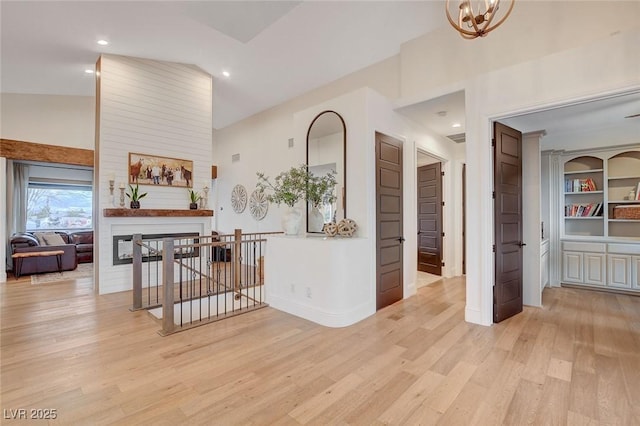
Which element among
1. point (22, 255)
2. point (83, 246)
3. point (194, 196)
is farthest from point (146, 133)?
point (83, 246)

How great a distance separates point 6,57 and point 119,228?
11.1ft

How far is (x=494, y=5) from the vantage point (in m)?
2.14

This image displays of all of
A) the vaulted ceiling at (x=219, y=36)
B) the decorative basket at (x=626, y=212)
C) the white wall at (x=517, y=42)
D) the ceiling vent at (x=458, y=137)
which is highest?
the vaulted ceiling at (x=219, y=36)

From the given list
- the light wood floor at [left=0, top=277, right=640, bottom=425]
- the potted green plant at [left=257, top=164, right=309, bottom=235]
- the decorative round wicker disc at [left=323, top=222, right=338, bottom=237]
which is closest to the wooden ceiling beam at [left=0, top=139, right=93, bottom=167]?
the light wood floor at [left=0, top=277, right=640, bottom=425]

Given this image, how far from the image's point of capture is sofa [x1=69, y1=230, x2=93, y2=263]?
7855 mm

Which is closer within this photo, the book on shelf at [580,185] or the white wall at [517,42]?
the white wall at [517,42]

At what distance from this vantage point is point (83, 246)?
26.1 feet

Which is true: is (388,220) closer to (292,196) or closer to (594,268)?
(292,196)

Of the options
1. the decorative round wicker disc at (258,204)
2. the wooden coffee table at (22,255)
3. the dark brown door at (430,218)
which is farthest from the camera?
the decorative round wicker disc at (258,204)

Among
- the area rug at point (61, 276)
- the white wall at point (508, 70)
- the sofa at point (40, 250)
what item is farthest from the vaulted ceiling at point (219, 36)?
the area rug at point (61, 276)

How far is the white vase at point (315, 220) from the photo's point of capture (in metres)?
4.39

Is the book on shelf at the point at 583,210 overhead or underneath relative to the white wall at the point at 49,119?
underneath

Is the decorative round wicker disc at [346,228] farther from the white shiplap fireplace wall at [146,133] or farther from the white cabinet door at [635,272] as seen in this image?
the white cabinet door at [635,272]

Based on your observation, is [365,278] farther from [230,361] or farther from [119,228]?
[119,228]
